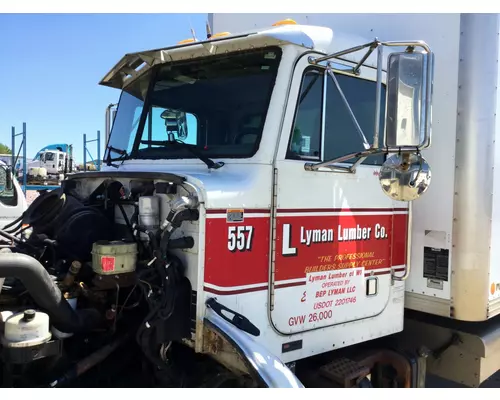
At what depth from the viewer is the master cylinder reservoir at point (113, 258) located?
2.53 meters

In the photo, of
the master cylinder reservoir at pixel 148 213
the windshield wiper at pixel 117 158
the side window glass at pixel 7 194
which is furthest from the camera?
the side window glass at pixel 7 194

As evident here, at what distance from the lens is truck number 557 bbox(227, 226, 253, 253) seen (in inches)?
99.6

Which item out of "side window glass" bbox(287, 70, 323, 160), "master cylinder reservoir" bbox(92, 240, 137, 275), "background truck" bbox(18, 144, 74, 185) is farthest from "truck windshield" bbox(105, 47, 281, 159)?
"background truck" bbox(18, 144, 74, 185)

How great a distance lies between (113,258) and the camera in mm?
2547

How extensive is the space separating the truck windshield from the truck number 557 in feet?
1.44

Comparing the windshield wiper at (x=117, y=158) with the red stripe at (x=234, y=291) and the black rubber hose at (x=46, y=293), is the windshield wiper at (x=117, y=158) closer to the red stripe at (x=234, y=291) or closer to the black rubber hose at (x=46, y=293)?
the black rubber hose at (x=46, y=293)

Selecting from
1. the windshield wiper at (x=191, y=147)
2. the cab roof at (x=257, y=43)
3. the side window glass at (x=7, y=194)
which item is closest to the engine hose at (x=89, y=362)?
the windshield wiper at (x=191, y=147)

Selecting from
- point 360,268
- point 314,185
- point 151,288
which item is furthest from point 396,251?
point 151,288

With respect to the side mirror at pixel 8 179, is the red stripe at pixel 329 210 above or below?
below

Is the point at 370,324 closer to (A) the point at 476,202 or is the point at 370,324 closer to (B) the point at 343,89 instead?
(A) the point at 476,202

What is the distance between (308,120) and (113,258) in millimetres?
1329

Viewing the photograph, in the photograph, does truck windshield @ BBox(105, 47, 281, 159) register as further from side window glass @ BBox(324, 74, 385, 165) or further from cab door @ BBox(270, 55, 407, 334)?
side window glass @ BBox(324, 74, 385, 165)

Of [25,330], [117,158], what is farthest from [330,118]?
[25,330]

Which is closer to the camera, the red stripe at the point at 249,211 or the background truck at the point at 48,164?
the red stripe at the point at 249,211
